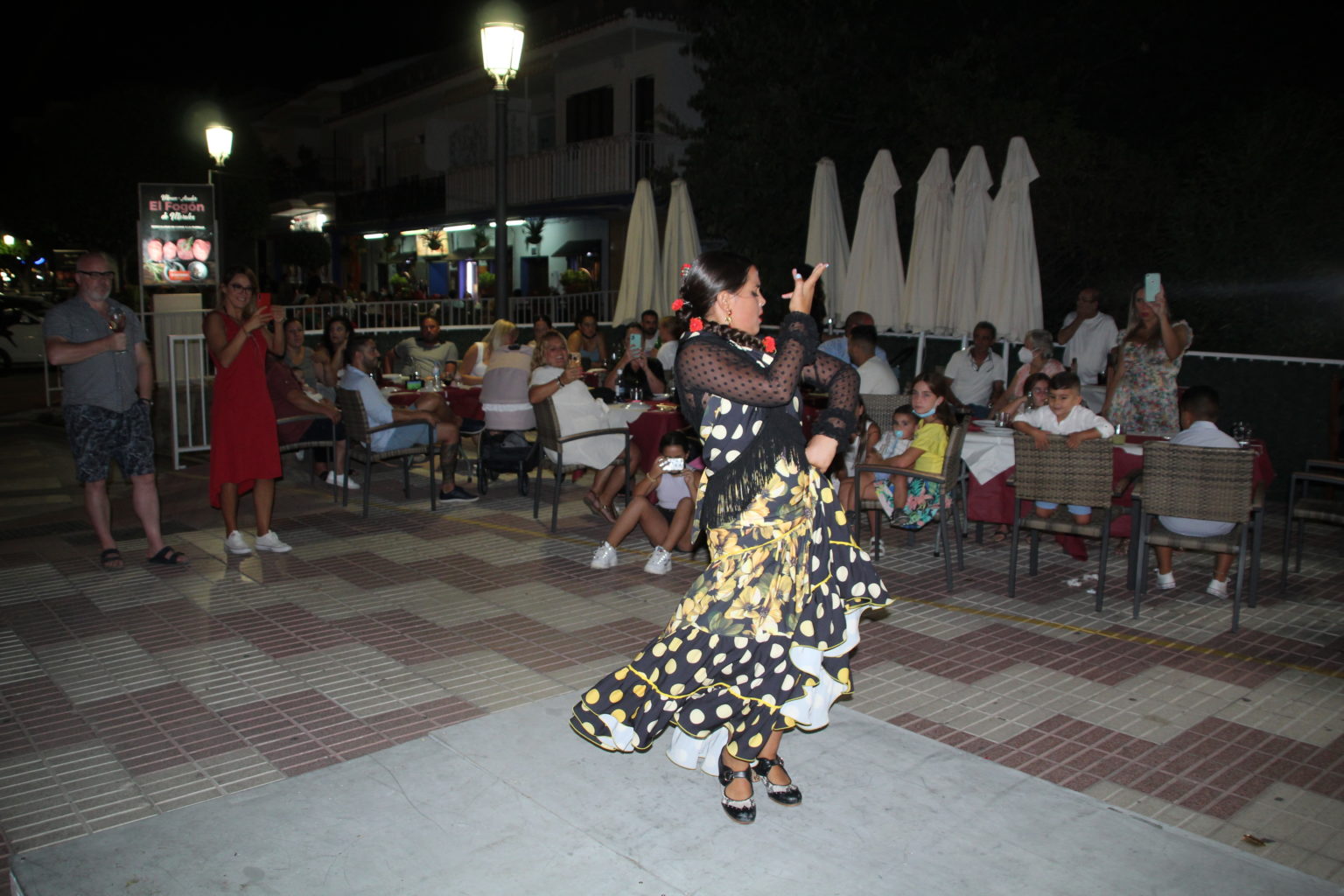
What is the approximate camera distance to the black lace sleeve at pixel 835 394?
3.38 metres

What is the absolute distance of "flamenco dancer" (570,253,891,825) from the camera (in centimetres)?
337

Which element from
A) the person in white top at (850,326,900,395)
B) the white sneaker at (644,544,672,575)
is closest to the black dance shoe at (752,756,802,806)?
the white sneaker at (644,544,672,575)

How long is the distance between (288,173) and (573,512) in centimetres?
3474

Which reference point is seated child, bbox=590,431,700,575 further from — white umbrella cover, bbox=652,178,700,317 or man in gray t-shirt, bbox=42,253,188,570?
white umbrella cover, bbox=652,178,700,317

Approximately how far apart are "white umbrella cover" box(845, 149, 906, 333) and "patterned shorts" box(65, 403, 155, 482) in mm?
7164

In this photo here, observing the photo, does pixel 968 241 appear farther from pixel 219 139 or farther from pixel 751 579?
pixel 219 139

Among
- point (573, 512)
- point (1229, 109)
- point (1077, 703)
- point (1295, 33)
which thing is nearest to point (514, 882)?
point (1077, 703)

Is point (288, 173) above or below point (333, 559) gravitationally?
above

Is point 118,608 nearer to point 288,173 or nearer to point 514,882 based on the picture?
point 514,882

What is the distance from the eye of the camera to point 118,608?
5.89 meters

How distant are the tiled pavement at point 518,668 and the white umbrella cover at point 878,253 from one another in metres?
4.02

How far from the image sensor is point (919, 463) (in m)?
6.80

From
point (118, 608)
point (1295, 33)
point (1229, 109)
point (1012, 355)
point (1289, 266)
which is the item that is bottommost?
point (118, 608)

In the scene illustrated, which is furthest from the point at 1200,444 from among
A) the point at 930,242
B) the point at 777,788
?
the point at 930,242
